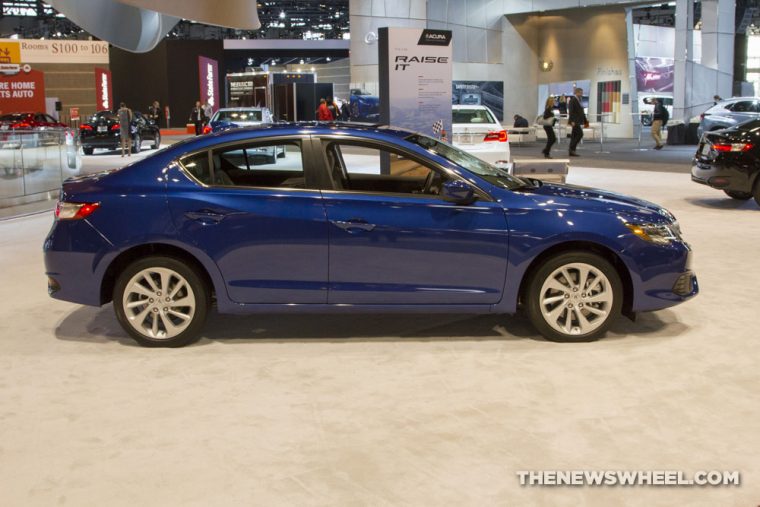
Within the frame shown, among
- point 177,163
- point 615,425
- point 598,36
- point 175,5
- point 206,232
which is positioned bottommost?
point 615,425

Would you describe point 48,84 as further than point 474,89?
Yes

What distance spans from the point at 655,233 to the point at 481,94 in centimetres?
3107

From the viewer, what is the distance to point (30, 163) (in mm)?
15133

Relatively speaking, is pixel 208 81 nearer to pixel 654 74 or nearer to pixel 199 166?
pixel 654 74

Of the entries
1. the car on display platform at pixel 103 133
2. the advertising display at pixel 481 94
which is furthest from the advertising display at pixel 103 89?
the advertising display at pixel 481 94

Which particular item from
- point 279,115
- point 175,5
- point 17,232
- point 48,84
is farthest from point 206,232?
point 48,84

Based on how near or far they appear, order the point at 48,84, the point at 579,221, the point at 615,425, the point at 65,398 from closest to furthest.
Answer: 1. the point at 615,425
2. the point at 65,398
3. the point at 579,221
4. the point at 48,84

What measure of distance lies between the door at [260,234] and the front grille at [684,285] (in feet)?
7.94

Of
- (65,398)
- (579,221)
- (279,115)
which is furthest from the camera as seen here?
(279,115)

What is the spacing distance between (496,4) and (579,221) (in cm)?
3247

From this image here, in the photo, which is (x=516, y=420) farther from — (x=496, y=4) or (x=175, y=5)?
(x=496, y=4)

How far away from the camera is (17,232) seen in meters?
12.0

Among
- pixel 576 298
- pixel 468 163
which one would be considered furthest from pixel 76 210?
pixel 576 298

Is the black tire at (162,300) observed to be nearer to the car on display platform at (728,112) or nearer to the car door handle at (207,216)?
the car door handle at (207,216)
